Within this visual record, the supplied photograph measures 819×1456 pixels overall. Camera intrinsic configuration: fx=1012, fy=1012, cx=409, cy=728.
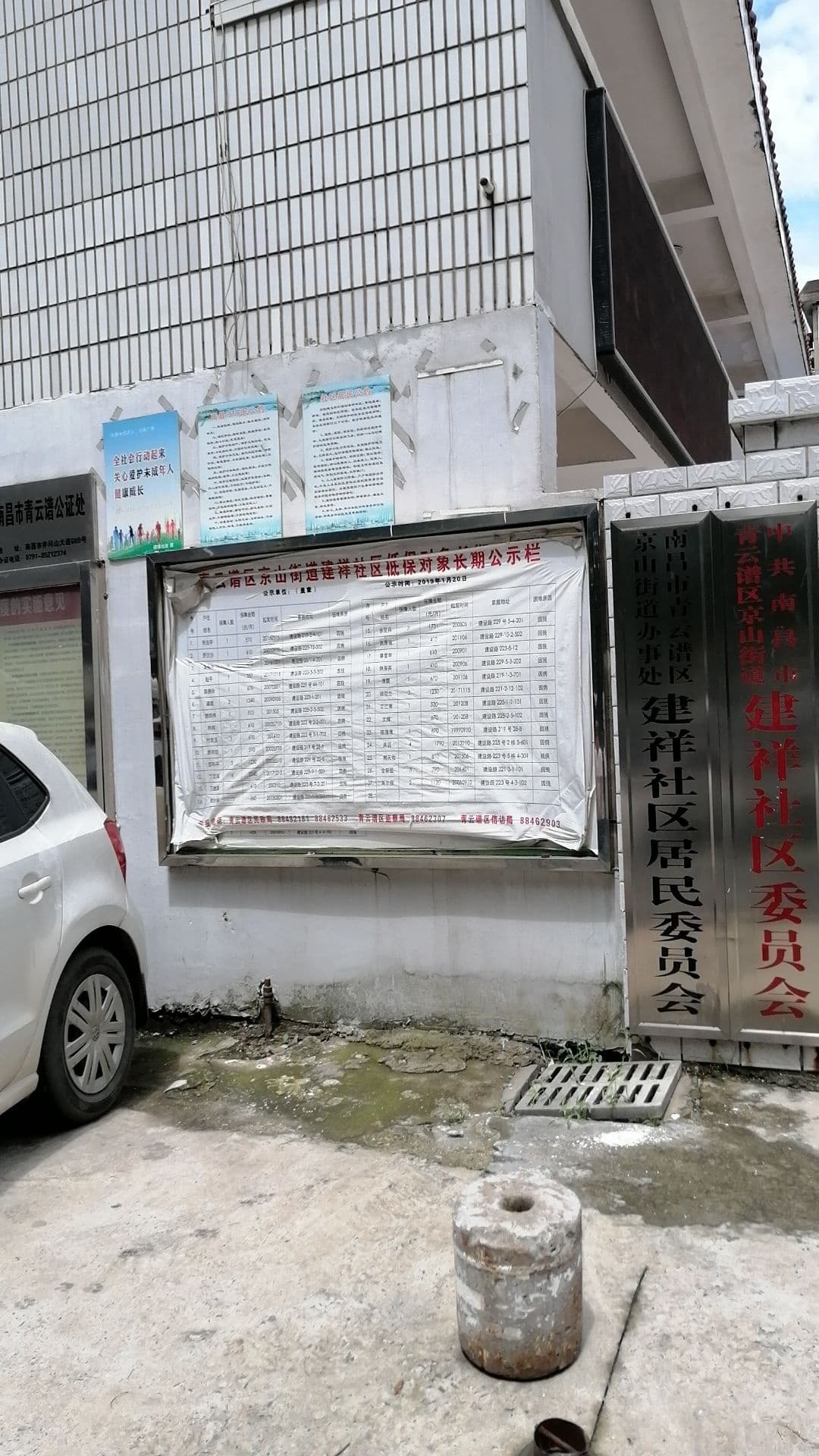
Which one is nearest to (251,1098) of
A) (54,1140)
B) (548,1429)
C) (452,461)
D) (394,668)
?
(54,1140)

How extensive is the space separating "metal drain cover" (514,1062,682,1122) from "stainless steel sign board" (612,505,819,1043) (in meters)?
0.20

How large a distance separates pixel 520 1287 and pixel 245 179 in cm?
527

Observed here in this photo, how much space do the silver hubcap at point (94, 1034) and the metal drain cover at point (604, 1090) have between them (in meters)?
1.73

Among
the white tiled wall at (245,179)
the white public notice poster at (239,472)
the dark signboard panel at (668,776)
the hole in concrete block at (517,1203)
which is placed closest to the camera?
the hole in concrete block at (517,1203)

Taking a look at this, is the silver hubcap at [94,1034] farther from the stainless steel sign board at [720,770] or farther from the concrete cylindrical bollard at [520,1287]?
the stainless steel sign board at [720,770]

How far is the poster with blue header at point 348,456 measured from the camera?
194 inches

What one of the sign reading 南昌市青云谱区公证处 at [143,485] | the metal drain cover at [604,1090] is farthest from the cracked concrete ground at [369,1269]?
the sign reading 南昌市青云谱区公证处 at [143,485]

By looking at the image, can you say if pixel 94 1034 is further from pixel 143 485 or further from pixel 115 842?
pixel 143 485

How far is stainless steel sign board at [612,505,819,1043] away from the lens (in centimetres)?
417

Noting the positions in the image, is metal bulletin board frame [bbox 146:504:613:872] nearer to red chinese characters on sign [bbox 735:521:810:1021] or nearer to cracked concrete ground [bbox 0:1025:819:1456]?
red chinese characters on sign [bbox 735:521:810:1021]

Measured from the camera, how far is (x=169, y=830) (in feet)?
17.9

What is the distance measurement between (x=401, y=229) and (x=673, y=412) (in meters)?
3.34

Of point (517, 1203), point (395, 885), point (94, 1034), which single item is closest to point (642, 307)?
point (395, 885)

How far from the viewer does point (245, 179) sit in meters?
5.34
